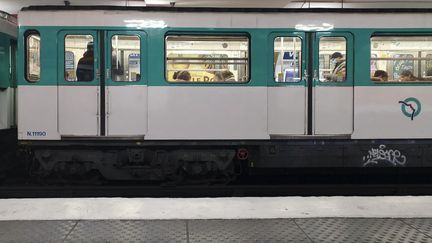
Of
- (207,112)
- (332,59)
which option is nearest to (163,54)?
(207,112)

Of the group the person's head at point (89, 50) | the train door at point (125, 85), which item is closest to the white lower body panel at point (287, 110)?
the train door at point (125, 85)

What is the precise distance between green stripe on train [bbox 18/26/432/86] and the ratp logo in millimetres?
266

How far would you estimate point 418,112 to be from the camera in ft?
27.0

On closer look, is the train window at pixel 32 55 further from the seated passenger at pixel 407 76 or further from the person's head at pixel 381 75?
→ the seated passenger at pixel 407 76

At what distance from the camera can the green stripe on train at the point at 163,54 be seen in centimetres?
789

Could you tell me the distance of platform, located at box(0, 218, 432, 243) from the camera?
15.1 ft

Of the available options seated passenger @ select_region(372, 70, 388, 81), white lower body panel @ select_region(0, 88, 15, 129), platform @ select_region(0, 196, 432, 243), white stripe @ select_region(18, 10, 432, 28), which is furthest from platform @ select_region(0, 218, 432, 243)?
white lower body panel @ select_region(0, 88, 15, 129)

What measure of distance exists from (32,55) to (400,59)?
5.78 metres

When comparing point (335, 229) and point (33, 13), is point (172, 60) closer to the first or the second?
point (33, 13)

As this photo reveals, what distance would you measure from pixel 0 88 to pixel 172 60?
324cm

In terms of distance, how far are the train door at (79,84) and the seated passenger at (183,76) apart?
1.22 metres

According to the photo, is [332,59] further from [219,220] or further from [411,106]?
[219,220]

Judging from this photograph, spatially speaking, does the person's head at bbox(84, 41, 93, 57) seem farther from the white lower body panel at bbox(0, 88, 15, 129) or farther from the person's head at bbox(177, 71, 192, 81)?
the white lower body panel at bbox(0, 88, 15, 129)

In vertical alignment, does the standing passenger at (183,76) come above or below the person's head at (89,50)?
below
